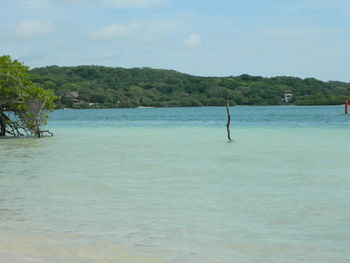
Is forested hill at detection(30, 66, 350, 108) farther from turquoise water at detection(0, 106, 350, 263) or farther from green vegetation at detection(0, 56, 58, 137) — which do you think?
turquoise water at detection(0, 106, 350, 263)

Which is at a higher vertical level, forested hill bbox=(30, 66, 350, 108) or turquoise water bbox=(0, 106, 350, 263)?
forested hill bbox=(30, 66, 350, 108)

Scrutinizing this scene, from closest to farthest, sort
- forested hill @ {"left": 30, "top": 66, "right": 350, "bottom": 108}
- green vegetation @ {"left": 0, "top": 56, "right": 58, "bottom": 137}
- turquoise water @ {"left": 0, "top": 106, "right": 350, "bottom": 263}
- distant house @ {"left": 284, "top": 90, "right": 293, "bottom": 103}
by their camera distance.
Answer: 1. turquoise water @ {"left": 0, "top": 106, "right": 350, "bottom": 263}
2. green vegetation @ {"left": 0, "top": 56, "right": 58, "bottom": 137}
3. forested hill @ {"left": 30, "top": 66, "right": 350, "bottom": 108}
4. distant house @ {"left": 284, "top": 90, "right": 293, "bottom": 103}

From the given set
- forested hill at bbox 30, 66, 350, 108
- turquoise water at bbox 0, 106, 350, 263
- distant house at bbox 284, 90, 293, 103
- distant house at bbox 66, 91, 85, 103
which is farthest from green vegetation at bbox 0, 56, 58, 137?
distant house at bbox 284, 90, 293, 103

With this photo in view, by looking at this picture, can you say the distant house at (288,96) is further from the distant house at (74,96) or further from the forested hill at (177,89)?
the distant house at (74,96)

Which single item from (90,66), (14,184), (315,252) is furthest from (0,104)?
(90,66)

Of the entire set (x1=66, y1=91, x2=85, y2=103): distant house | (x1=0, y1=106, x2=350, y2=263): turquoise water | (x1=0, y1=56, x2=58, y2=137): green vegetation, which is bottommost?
(x1=0, y1=106, x2=350, y2=263): turquoise water

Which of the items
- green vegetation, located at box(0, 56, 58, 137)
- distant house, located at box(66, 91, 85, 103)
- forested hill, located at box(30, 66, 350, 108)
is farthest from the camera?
forested hill, located at box(30, 66, 350, 108)

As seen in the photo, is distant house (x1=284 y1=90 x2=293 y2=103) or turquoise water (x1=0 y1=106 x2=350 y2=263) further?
distant house (x1=284 y1=90 x2=293 y2=103)

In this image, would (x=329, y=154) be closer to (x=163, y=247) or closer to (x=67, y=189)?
(x=67, y=189)

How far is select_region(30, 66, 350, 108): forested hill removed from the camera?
140 meters

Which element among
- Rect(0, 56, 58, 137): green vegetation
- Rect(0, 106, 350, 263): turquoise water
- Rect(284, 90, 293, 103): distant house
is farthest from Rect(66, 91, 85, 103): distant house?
Rect(0, 106, 350, 263): turquoise water

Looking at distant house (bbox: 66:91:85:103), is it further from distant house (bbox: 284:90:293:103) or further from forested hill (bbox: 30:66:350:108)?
distant house (bbox: 284:90:293:103)

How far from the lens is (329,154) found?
66.1ft

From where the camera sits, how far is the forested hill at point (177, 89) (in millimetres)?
140000
